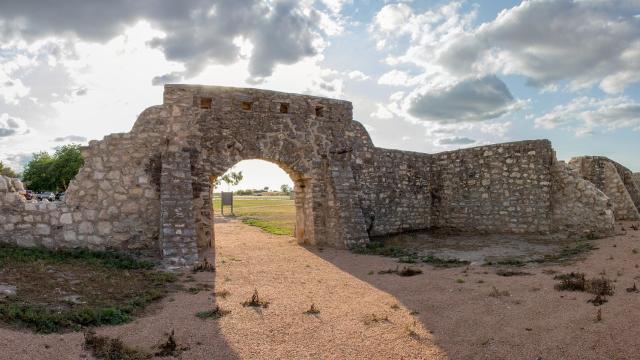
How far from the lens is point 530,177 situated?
14.8m

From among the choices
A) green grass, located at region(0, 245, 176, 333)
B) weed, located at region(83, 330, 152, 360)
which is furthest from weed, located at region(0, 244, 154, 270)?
weed, located at region(83, 330, 152, 360)

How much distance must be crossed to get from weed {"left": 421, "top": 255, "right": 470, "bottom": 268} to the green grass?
6.49m

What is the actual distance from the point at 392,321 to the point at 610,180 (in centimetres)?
1639

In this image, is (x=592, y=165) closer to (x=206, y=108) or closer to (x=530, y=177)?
(x=530, y=177)

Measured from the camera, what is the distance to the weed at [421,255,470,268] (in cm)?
1049

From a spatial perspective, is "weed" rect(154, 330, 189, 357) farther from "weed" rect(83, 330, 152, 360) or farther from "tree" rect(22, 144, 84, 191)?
"tree" rect(22, 144, 84, 191)

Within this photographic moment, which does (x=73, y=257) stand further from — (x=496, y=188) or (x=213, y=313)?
(x=496, y=188)

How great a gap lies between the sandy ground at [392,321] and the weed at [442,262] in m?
0.97

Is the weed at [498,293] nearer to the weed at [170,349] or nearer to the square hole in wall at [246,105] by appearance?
the weed at [170,349]

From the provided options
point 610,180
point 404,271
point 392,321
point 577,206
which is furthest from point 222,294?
point 610,180

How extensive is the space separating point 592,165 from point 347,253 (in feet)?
41.9

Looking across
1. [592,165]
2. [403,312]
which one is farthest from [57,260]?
[592,165]

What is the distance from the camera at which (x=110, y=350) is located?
480 centimetres

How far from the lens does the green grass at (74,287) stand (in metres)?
5.65
